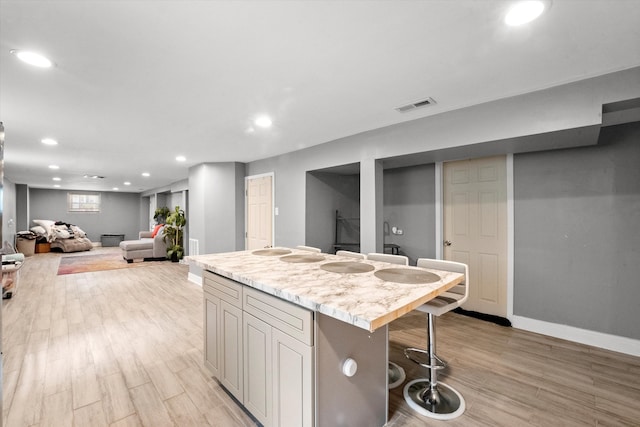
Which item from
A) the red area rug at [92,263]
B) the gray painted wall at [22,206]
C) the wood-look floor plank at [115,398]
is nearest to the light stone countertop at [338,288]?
the wood-look floor plank at [115,398]

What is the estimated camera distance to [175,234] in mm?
7590

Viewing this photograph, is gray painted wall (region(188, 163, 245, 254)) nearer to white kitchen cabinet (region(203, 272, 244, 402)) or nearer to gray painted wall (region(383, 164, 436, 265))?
gray painted wall (region(383, 164, 436, 265))

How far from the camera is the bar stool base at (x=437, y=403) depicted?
6.00 ft

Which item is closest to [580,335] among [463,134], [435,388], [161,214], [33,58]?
[435,388]

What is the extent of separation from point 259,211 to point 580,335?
4.56 m

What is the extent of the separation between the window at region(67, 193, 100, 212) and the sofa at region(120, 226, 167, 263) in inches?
206

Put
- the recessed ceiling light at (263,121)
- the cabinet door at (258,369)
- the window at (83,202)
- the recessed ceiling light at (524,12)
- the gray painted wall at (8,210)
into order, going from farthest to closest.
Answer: the window at (83,202), the gray painted wall at (8,210), the recessed ceiling light at (263,121), the cabinet door at (258,369), the recessed ceiling light at (524,12)

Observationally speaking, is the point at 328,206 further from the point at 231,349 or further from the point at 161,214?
the point at 161,214

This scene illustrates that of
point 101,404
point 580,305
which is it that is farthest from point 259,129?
A: point 580,305

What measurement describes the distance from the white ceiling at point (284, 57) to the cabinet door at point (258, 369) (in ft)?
5.56

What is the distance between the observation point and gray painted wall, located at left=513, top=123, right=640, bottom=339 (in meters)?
2.58

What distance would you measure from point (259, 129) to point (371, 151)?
1.38 metres

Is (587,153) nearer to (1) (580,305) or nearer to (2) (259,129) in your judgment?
(1) (580,305)

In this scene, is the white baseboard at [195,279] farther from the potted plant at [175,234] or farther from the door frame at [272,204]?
the potted plant at [175,234]
